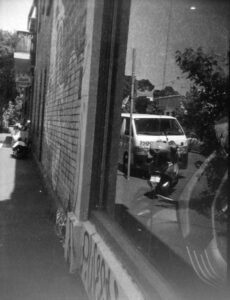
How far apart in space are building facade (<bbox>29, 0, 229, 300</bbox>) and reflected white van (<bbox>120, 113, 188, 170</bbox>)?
17 centimetres

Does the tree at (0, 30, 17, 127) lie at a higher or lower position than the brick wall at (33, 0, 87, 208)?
higher

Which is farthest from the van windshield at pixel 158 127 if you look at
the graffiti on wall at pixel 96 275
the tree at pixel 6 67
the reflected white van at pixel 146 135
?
the tree at pixel 6 67

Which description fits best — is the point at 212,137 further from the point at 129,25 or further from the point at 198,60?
the point at 129,25

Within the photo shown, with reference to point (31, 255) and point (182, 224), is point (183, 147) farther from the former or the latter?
point (31, 255)

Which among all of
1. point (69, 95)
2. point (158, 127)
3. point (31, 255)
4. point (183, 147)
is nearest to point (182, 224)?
point (183, 147)

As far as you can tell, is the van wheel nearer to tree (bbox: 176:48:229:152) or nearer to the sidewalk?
tree (bbox: 176:48:229:152)

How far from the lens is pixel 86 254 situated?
367 centimetres

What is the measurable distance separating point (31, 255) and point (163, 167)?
2503 millimetres

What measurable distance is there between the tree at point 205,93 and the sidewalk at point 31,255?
6.92ft

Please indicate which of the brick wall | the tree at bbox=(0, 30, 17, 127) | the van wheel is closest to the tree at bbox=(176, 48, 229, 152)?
the van wheel

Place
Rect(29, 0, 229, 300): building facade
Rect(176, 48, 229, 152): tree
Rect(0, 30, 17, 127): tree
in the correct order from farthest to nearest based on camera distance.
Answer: Rect(0, 30, 17, 127): tree < Rect(29, 0, 229, 300): building facade < Rect(176, 48, 229, 152): tree

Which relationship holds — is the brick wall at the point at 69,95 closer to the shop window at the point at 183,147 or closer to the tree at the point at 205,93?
the shop window at the point at 183,147

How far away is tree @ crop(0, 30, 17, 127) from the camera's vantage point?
2714cm

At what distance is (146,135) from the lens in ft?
8.63
